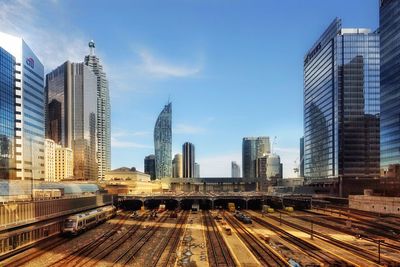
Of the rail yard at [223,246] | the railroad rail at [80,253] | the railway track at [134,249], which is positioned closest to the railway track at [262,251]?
the rail yard at [223,246]

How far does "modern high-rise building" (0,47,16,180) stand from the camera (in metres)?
172

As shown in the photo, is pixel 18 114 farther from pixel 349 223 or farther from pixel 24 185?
pixel 349 223

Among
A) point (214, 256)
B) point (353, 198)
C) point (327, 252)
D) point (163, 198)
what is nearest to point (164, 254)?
point (214, 256)

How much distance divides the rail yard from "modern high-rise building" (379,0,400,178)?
48.3 m

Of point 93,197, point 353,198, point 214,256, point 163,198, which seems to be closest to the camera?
point 214,256

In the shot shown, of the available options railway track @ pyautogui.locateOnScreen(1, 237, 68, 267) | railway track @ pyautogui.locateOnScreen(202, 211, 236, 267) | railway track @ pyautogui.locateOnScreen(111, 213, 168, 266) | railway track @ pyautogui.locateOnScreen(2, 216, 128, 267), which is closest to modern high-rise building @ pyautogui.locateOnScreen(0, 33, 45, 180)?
A: railway track @ pyautogui.locateOnScreen(111, 213, 168, 266)

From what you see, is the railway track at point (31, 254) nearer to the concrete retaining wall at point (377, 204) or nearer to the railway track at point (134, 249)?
the railway track at point (134, 249)

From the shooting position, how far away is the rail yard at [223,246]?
63938mm

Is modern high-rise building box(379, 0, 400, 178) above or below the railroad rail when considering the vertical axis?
above

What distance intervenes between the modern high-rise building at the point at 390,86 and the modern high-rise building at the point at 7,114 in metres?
159

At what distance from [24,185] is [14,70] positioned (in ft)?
318

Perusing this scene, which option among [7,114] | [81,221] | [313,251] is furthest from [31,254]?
[7,114]

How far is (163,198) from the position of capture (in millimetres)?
183250

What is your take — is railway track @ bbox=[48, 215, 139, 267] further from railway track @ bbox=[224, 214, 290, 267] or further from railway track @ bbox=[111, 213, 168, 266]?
railway track @ bbox=[224, 214, 290, 267]
